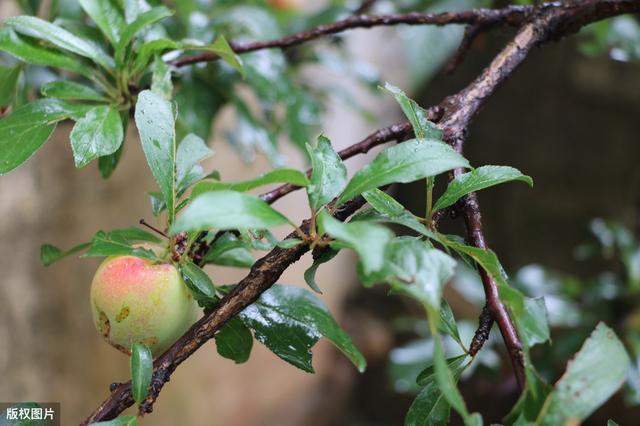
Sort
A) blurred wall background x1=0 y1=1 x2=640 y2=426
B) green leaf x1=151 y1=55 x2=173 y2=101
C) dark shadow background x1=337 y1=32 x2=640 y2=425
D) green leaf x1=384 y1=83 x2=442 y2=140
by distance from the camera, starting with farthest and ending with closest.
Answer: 1. dark shadow background x1=337 y1=32 x2=640 y2=425
2. blurred wall background x1=0 y1=1 x2=640 y2=426
3. green leaf x1=151 y1=55 x2=173 y2=101
4. green leaf x1=384 y1=83 x2=442 y2=140

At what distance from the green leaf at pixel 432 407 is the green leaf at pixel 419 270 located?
3.5 inches

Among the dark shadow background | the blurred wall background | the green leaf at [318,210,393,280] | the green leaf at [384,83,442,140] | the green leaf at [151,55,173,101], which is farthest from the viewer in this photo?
the dark shadow background

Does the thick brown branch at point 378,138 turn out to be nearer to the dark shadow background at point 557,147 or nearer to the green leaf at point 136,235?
the green leaf at point 136,235

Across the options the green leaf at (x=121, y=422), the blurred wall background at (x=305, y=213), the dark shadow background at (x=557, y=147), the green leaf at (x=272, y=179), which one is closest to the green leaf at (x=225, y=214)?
the green leaf at (x=272, y=179)

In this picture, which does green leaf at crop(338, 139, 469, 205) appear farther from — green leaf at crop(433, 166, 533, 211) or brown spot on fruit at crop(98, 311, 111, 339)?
brown spot on fruit at crop(98, 311, 111, 339)

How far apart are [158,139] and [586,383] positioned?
0.25m

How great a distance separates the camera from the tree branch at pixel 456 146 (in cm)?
32

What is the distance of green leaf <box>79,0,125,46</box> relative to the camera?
0.48m

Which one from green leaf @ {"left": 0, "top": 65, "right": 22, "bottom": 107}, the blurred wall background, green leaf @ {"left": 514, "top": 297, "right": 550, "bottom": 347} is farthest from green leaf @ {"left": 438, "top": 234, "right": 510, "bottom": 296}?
the blurred wall background

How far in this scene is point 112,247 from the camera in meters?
0.35

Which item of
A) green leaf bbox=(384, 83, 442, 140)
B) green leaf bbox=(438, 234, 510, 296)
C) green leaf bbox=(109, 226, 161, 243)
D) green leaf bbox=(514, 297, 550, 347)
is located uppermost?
green leaf bbox=(384, 83, 442, 140)

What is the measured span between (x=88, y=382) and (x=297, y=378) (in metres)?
1.01

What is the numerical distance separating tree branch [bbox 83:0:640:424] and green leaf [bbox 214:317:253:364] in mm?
68

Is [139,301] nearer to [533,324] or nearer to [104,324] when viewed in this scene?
[104,324]
